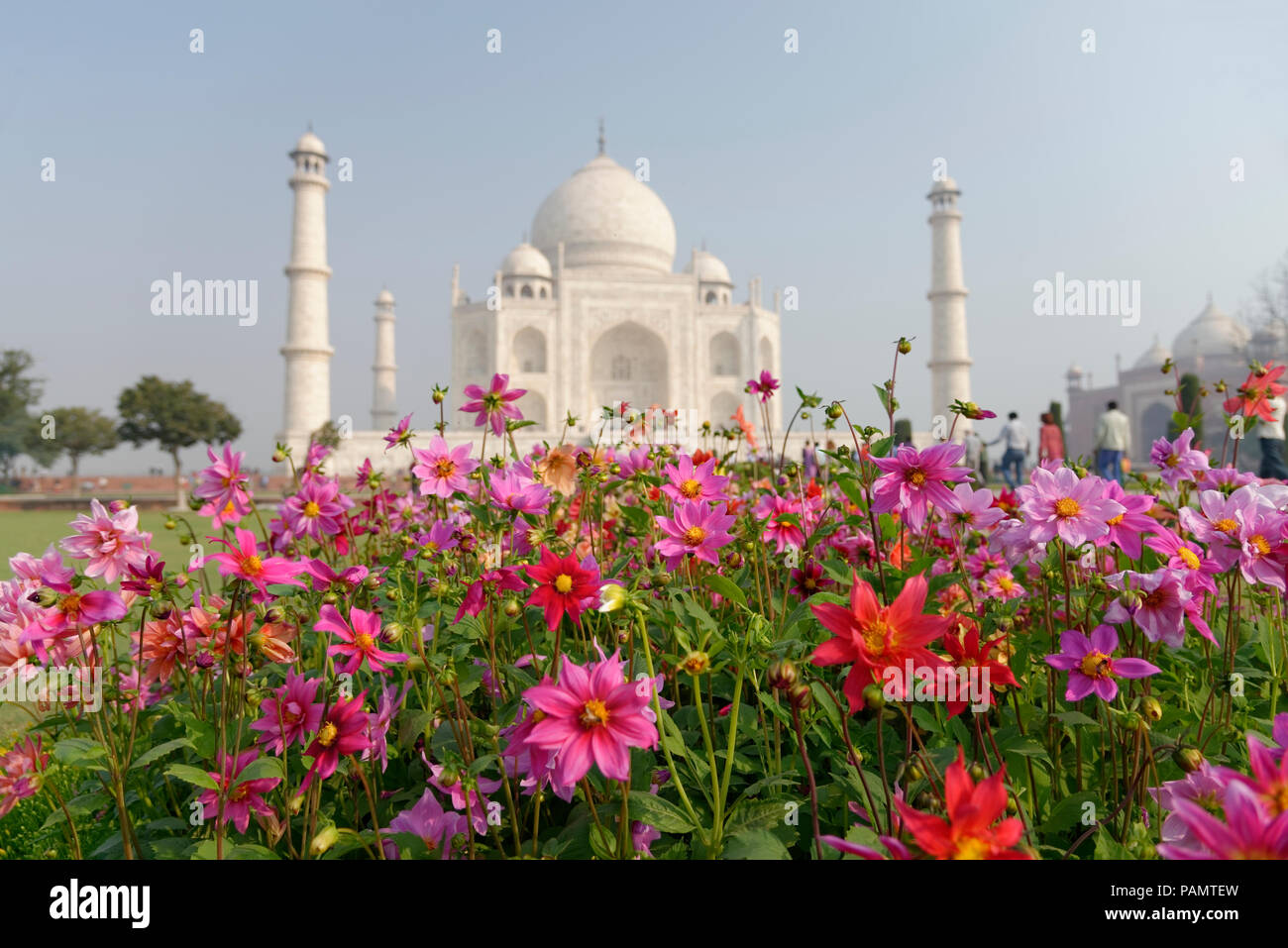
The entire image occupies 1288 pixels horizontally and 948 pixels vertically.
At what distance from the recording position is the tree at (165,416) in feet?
51.3

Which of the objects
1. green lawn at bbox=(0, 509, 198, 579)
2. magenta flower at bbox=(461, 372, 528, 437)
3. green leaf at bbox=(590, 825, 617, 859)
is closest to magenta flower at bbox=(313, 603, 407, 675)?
green leaf at bbox=(590, 825, 617, 859)

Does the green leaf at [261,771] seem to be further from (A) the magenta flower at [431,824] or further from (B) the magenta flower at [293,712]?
Answer: (A) the magenta flower at [431,824]

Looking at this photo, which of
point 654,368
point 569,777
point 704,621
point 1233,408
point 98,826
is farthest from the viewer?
point 654,368

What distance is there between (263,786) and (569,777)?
0.53 meters

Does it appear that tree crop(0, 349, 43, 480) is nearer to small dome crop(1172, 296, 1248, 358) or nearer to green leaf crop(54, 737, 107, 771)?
green leaf crop(54, 737, 107, 771)

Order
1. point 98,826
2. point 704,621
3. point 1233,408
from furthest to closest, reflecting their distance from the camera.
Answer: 1. point 1233,408
2. point 98,826
3. point 704,621

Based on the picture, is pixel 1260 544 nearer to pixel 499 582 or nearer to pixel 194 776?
pixel 499 582

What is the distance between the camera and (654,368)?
25703mm

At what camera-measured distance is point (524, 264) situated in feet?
81.5

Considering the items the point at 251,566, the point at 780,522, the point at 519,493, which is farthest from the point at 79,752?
the point at 780,522

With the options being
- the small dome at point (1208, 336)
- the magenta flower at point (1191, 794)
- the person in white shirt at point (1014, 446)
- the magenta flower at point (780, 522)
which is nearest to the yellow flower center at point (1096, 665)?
the magenta flower at point (1191, 794)

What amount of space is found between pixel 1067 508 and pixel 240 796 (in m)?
1.04
